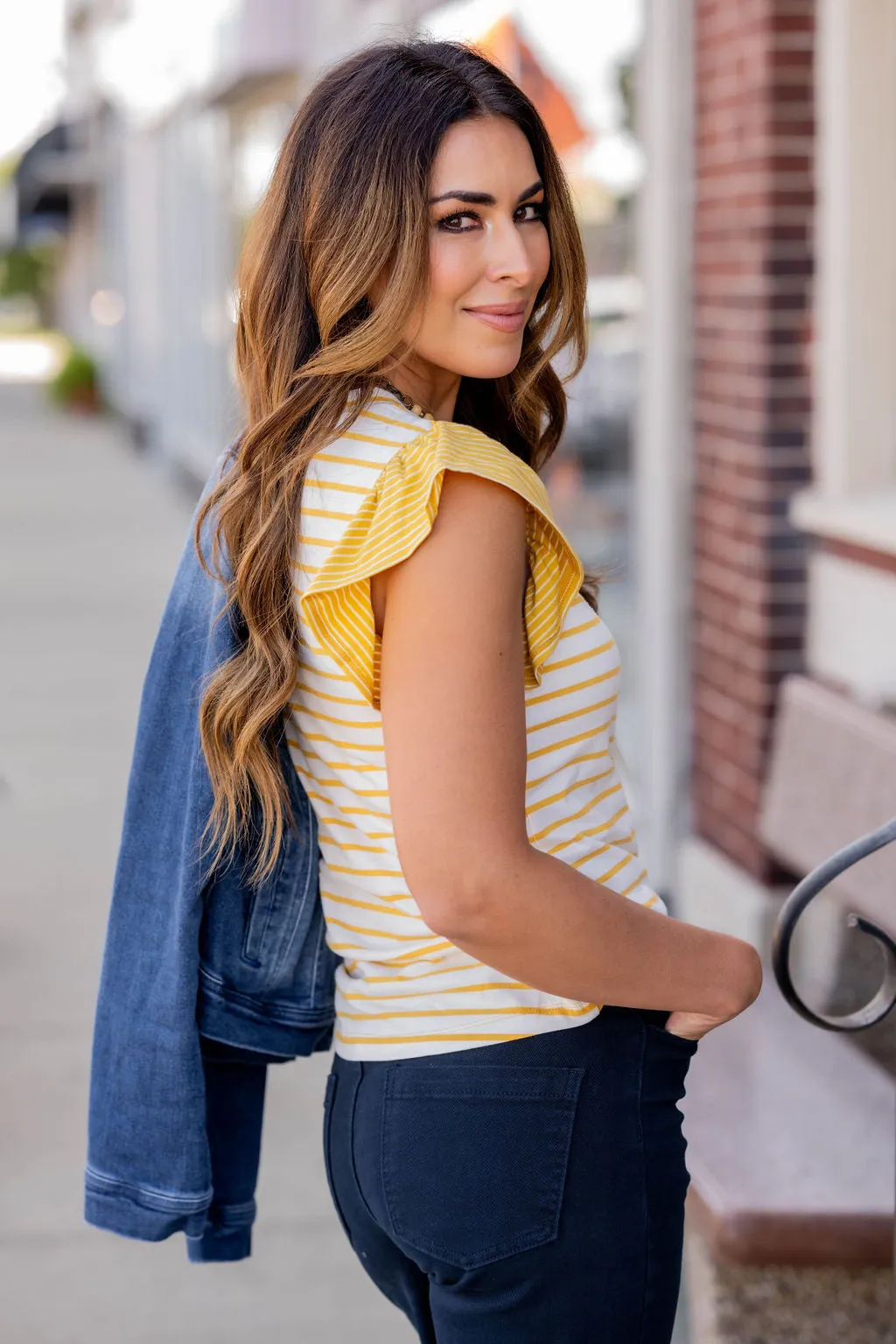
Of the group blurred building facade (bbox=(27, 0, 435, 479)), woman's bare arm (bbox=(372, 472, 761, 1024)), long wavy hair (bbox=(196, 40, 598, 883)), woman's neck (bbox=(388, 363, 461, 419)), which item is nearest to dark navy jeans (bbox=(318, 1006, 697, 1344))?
woman's bare arm (bbox=(372, 472, 761, 1024))

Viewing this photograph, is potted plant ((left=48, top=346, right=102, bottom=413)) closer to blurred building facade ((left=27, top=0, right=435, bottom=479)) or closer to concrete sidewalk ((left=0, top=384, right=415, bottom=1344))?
blurred building facade ((left=27, top=0, right=435, bottom=479))

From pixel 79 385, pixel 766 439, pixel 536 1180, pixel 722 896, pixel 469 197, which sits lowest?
pixel 79 385

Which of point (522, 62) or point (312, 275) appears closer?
point (312, 275)

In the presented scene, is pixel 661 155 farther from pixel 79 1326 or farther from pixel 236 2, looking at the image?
pixel 236 2

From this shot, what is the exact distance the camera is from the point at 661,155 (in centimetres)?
508

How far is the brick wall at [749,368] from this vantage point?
4.46 metres

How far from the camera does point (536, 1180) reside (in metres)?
1.64

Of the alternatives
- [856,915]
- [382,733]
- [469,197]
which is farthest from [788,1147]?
[469,197]

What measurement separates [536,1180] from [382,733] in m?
0.45

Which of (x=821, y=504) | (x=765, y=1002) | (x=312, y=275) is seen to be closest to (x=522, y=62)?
(x=821, y=504)

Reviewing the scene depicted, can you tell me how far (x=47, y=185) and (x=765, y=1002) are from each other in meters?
36.6

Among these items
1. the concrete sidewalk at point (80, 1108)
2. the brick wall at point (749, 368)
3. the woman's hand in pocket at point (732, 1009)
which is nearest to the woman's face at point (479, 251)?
the woman's hand in pocket at point (732, 1009)

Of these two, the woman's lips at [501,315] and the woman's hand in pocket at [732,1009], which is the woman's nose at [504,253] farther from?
the woman's hand in pocket at [732,1009]

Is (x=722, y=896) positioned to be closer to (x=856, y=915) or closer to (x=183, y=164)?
(x=856, y=915)
